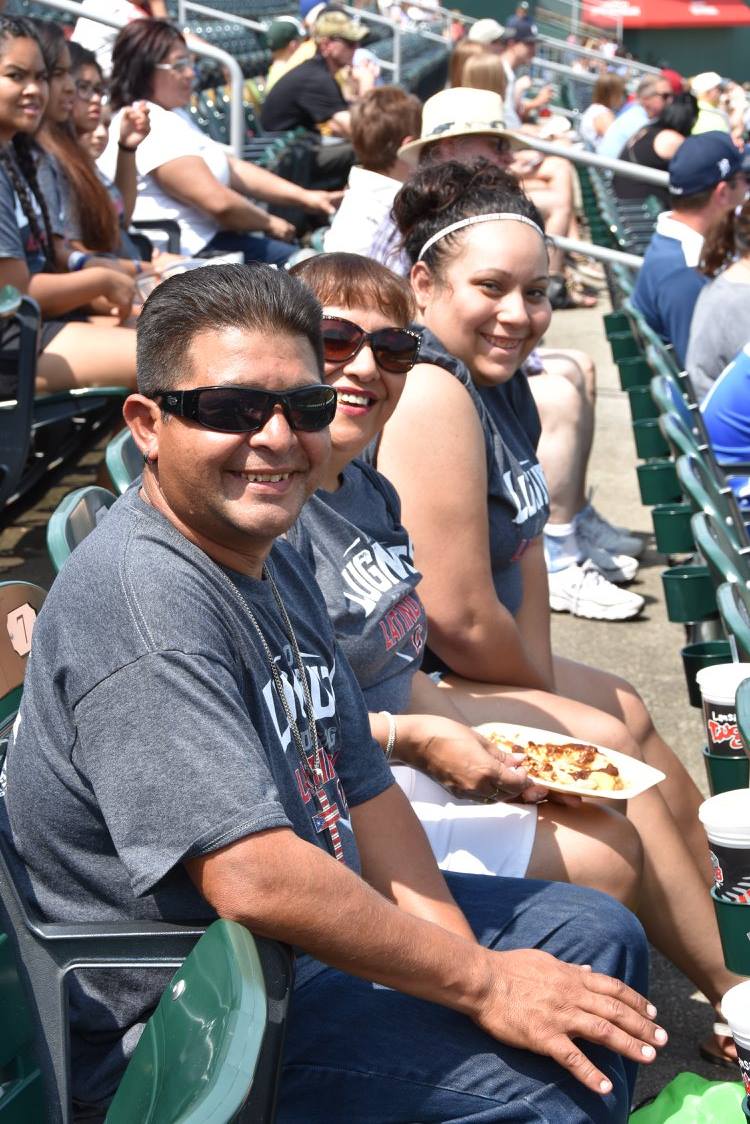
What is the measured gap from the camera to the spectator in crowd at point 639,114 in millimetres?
11547

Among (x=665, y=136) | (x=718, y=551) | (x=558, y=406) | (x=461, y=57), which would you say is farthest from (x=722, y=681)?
(x=665, y=136)

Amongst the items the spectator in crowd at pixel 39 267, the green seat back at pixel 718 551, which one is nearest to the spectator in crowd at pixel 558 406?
the spectator in crowd at pixel 39 267

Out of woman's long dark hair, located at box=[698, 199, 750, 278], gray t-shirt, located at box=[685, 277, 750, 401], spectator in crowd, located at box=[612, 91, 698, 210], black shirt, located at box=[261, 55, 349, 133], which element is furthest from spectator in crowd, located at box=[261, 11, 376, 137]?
gray t-shirt, located at box=[685, 277, 750, 401]

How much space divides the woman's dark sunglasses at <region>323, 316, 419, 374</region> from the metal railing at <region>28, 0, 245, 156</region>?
4965 millimetres

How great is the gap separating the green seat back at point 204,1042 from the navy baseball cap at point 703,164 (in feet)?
17.7

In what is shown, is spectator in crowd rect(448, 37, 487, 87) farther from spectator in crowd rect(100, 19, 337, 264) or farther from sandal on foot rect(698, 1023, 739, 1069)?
sandal on foot rect(698, 1023, 739, 1069)

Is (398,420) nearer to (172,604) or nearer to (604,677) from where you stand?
(604,677)

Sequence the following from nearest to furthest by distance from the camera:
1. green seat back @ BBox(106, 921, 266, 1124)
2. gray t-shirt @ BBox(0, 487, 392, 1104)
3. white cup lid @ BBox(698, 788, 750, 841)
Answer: green seat back @ BBox(106, 921, 266, 1124) → gray t-shirt @ BBox(0, 487, 392, 1104) → white cup lid @ BBox(698, 788, 750, 841)

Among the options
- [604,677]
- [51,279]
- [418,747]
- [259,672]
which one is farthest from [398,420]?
[51,279]

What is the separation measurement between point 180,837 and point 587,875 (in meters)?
1.02

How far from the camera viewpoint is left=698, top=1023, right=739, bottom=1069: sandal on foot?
247 cm

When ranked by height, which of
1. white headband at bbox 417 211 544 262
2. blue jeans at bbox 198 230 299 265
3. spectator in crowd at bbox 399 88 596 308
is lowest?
blue jeans at bbox 198 230 299 265

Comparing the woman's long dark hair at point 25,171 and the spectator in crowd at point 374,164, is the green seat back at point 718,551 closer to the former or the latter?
the spectator in crowd at point 374,164

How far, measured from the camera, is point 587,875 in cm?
224
